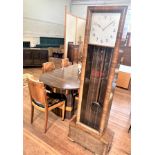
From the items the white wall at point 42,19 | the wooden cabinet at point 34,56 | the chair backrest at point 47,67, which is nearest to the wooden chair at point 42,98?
the chair backrest at point 47,67

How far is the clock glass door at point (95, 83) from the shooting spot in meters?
1.42

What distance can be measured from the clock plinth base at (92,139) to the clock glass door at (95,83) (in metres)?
0.12

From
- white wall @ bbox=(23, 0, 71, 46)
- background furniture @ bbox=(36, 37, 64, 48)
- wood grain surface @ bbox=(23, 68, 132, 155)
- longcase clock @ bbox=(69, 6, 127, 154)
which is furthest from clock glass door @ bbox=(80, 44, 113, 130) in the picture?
background furniture @ bbox=(36, 37, 64, 48)

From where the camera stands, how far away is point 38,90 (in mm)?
1905

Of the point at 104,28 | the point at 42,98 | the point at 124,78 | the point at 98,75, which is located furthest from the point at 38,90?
the point at 124,78

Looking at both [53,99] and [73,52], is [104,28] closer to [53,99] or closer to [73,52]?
[53,99]

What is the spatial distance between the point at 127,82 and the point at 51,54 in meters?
3.54

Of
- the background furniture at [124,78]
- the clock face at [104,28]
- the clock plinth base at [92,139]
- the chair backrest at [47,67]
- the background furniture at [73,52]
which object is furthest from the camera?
the background furniture at [73,52]

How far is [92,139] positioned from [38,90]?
0.97 metres

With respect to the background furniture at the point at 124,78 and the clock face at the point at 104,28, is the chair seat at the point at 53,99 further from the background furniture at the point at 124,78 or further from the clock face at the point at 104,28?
the background furniture at the point at 124,78

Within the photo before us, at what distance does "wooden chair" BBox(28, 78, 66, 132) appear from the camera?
188 cm

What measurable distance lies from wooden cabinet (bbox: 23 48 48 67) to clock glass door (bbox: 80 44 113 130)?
Answer: 4243 millimetres

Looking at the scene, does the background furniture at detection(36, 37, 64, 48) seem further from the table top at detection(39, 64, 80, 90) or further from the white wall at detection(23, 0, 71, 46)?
the table top at detection(39, 64, 80, 90)
